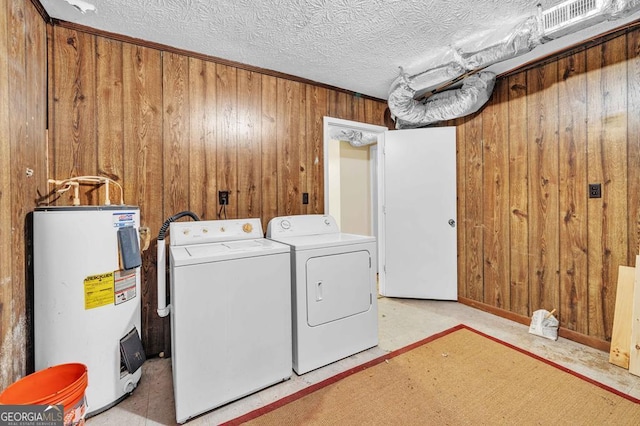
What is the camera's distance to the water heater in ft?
4.86

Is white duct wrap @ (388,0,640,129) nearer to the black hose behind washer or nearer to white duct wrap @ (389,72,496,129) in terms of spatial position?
white duct wrap @ (389,72,496,129)

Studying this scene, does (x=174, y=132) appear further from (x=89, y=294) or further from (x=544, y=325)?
(x=544, y=325)

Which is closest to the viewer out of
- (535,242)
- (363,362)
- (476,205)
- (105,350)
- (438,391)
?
(105,350)

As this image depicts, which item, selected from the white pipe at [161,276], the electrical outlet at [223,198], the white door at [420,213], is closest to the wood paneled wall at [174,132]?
the electrical outlet at [223,198]

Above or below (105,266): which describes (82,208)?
above

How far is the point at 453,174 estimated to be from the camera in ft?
10.2

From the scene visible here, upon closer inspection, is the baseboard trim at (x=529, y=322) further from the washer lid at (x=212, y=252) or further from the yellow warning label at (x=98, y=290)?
the yellow warning label at (x=98, y=290)

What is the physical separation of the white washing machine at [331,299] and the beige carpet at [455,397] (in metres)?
0.18

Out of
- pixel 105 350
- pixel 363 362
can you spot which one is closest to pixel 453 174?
pixel 363 362

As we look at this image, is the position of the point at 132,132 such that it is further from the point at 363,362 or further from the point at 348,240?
the point at 363,362

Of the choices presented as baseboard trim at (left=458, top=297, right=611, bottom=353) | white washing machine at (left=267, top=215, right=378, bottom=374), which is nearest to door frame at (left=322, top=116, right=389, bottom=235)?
white washing machine at (left=267, top=215, right=378, bottom=374)

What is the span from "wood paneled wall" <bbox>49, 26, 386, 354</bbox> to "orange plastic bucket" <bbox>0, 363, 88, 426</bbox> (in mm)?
797

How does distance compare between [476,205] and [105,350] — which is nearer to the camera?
[105,350]

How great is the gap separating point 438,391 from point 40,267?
232cm
